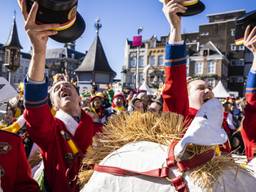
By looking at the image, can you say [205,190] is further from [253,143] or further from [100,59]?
[100,59]

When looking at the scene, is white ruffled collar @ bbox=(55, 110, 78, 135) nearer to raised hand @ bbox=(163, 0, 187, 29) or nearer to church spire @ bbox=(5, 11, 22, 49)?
raised hand @ bbox=(163, 0, 187, 29)

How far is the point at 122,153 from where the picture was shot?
1.22m

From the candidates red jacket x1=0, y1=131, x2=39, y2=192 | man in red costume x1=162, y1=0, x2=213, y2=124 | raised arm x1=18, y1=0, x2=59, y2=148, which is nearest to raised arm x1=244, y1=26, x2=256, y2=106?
man in red costume x1=162, y1=0, x2=213, y2=124

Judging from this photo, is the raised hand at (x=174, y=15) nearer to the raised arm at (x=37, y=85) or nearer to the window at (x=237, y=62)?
the raised arm at (x=37, y=85)

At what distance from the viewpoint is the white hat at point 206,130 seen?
1054mm

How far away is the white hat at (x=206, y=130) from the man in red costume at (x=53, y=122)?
70 centimetres

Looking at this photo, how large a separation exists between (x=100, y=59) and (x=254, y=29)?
2054 centimetres

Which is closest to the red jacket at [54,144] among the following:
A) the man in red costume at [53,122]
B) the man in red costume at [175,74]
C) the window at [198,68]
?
the man in red costume at [53,122]

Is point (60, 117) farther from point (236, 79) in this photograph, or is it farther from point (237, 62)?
point (237, 62)

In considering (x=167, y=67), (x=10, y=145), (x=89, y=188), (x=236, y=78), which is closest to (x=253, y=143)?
(x=167, y=67)

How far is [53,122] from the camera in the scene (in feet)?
6.67

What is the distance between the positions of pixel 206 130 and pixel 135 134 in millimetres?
326

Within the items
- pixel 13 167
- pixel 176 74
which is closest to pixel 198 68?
pixel 176 74

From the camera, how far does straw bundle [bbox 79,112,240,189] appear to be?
1.22 meters
